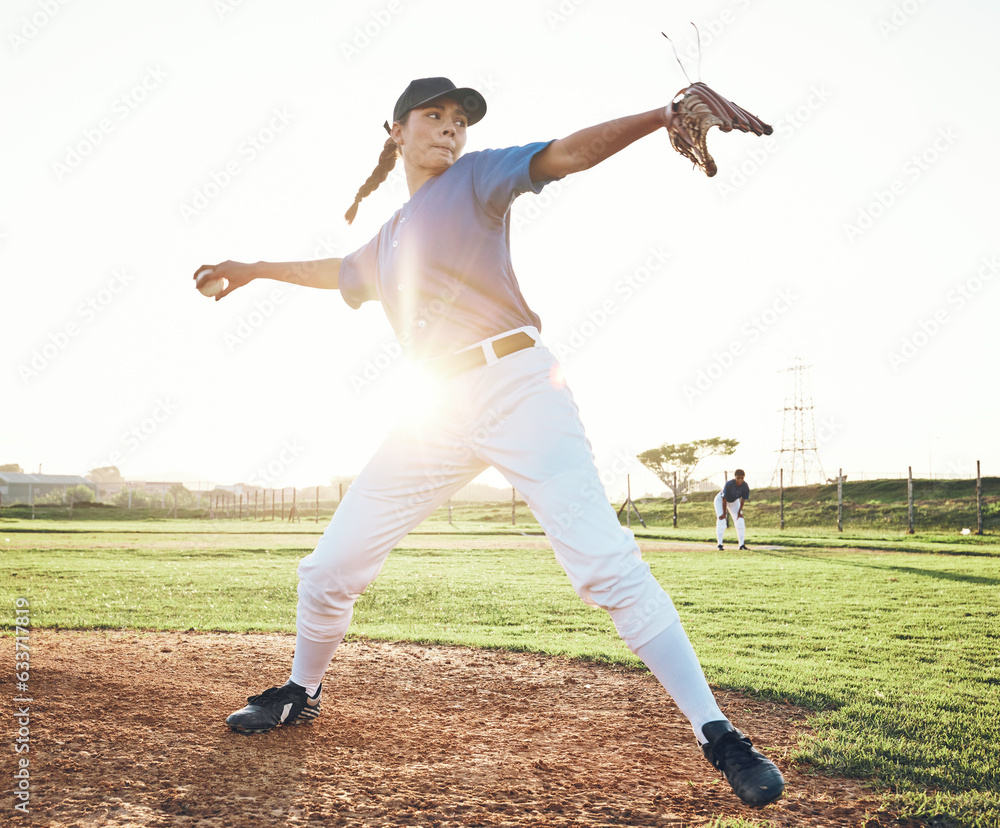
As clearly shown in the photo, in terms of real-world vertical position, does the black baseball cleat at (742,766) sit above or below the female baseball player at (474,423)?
below

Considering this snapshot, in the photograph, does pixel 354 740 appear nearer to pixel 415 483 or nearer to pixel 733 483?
pixel 415 483

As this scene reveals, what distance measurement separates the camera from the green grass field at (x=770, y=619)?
3.06m

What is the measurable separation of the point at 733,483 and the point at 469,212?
49.9ft

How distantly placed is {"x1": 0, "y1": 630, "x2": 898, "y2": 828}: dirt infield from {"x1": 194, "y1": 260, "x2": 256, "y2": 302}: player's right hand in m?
1.98

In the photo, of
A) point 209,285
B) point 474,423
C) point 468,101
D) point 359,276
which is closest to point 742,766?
point 474,423

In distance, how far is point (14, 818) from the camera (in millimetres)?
2217

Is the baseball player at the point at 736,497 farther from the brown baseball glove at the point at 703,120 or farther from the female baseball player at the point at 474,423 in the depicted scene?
the brown baseball glove at the point at 703,120

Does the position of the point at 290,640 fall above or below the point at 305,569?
below

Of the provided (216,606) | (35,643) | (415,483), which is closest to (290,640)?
(35,643)

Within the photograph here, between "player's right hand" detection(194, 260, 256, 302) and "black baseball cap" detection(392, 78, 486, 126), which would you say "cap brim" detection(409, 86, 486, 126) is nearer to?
"black baseball cap" detection(392, 78, 486, 126)

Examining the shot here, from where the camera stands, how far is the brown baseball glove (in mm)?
2043

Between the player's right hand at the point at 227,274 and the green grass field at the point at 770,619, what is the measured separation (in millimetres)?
3132

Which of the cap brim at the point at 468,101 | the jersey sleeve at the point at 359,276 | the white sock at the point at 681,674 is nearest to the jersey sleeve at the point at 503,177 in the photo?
the cap brim at the point at 468,101

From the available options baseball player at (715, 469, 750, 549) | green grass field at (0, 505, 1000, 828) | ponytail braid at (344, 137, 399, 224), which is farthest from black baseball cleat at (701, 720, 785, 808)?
baseball player at (715, 469, 750, 549)
